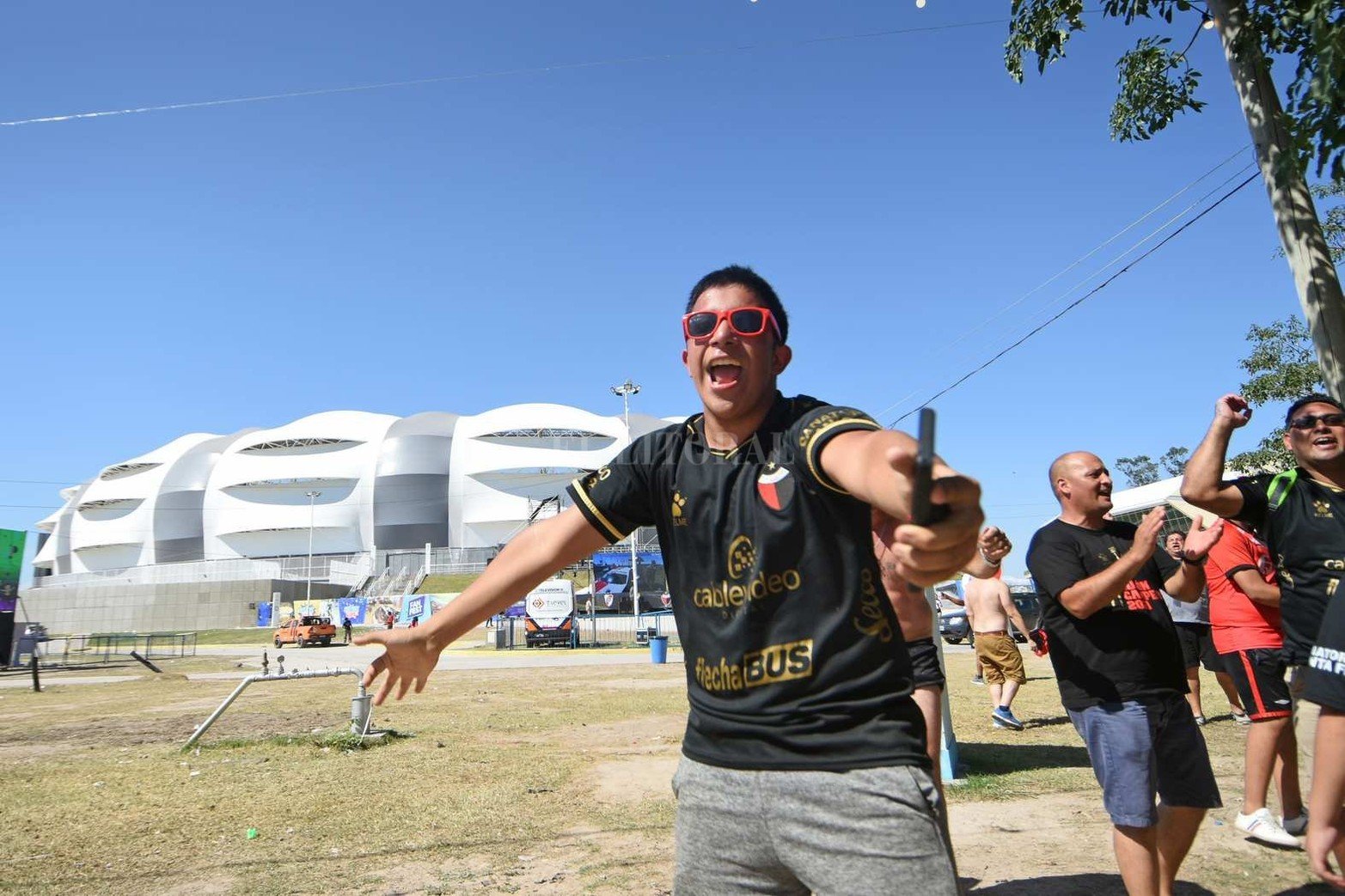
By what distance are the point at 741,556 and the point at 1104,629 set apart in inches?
94.5

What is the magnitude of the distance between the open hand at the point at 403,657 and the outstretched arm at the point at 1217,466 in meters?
3.25

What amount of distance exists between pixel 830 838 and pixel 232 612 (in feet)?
246

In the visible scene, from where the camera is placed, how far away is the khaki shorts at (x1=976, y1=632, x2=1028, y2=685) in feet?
32.7

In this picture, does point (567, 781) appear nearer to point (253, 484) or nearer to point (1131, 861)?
point (1131, 861)

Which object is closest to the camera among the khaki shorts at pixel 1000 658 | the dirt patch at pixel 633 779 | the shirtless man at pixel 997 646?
the dirt patch at pixel 633 779

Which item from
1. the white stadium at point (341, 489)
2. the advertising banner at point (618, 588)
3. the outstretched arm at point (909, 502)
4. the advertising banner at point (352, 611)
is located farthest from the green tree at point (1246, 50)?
the white stadium at point (341, 489)

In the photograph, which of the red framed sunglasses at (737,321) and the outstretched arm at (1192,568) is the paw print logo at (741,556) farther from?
the outstretched arm at (1192,568)

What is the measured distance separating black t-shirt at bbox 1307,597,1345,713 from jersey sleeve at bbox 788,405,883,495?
5.61 ft

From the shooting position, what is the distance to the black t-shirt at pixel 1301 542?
3.70 m

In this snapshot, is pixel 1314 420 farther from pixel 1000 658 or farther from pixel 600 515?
pixel 1000 658

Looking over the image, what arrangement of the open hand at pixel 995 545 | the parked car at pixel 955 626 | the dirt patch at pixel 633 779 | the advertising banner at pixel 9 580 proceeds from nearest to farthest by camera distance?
1. the open hand at pixel 995 545
2. the dirt patch at pixel 633 779
3. the advertising banner at pixel 9 580
4. the parked car at pixel 955 626

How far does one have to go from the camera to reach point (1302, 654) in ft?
12.6

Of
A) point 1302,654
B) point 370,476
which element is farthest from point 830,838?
point 370,476

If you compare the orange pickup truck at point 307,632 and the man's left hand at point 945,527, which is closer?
the man's left hand at point 945,527
